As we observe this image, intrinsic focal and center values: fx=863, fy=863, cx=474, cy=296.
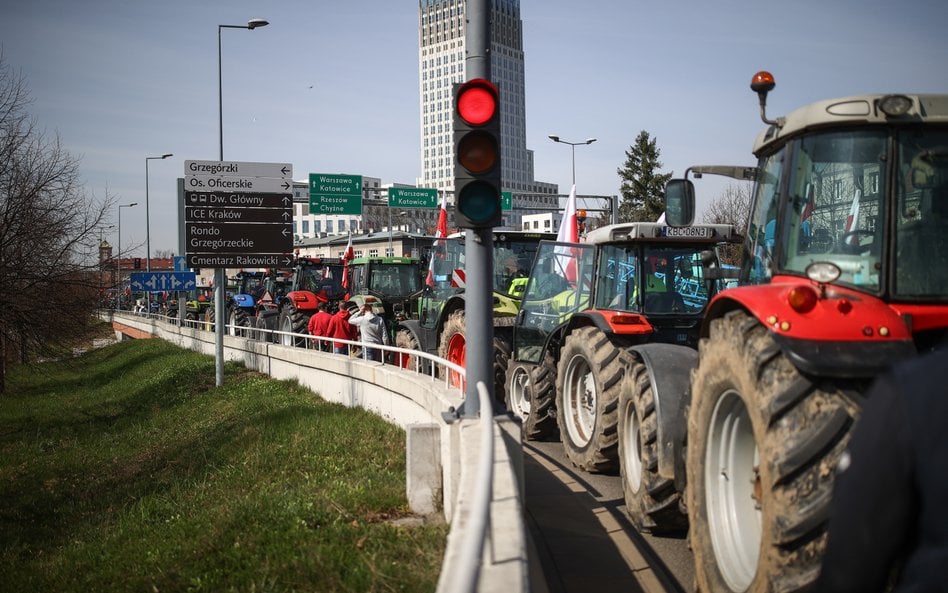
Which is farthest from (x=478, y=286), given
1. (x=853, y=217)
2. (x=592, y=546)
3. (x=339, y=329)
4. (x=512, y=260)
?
(x=339, y=329)

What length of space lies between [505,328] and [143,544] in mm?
5739

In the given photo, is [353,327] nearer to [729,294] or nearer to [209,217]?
[209,217]

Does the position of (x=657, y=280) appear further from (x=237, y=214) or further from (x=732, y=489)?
(x=237, y=214)

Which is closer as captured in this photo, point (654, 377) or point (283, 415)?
point (654, 377)

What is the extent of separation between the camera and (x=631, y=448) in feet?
22.9

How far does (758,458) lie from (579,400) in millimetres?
4973

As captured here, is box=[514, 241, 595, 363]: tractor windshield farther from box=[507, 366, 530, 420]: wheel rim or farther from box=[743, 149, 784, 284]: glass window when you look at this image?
box=[743, 149, 784, 284]: glass window

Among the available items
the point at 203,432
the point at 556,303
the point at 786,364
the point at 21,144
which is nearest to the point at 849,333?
the point at 786,364

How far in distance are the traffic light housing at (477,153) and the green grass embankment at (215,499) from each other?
92.4 inches

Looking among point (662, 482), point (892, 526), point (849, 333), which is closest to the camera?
point (892, 526)

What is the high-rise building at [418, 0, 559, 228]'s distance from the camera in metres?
138

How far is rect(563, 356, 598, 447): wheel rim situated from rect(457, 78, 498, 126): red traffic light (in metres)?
3.52

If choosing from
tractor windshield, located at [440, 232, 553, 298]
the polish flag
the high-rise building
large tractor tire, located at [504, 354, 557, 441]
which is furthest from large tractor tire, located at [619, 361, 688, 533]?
the high-rise building

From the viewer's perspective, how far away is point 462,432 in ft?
18.7
